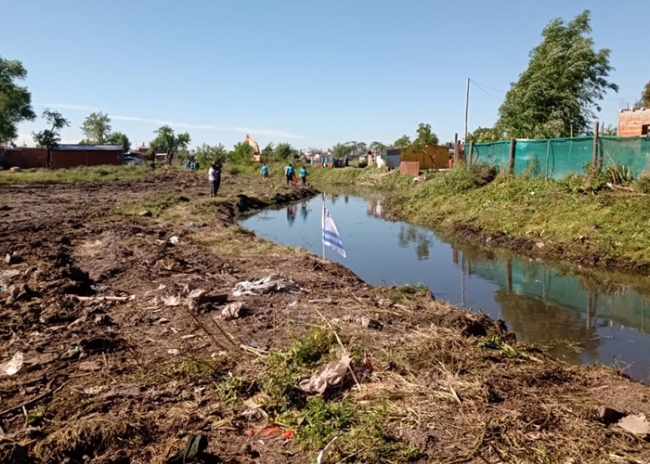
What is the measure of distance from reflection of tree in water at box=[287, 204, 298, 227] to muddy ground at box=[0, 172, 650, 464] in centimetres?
1287

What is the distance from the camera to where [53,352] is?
205 inches

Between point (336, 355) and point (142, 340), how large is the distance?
89.7 inches

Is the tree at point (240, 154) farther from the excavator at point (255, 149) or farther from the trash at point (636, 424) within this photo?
the trash at point (636, 424)

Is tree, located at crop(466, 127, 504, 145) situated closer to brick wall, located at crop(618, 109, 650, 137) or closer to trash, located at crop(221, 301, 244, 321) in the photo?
brick wall, located at crop(618, 109, 650, 137)

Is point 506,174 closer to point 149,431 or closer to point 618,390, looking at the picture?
point 618,390

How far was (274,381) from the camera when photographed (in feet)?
14.2

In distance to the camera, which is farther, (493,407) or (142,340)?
(142,340)

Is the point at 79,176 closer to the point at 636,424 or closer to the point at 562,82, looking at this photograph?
the point at 562,82

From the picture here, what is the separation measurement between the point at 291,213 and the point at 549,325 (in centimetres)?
1734

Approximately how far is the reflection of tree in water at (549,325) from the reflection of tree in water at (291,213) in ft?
39.1

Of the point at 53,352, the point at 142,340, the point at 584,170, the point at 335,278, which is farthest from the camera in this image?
the point at 584,170

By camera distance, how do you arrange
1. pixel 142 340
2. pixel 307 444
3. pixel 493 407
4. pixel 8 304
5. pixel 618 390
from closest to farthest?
1. pixel 307 444
2. pixel 493 407
3. pixel 618 390
4. pixel 142 340
5. pixel 8 304

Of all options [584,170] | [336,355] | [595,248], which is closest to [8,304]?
[336,355]

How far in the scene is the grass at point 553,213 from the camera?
11.7m
